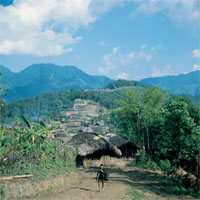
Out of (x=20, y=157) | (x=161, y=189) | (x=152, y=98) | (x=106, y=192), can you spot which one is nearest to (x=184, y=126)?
(x=161, y=189)

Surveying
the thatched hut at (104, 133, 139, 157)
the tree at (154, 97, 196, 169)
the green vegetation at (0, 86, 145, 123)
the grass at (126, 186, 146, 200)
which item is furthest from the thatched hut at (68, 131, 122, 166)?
the green vegetation at (0, 86, 145, 123)

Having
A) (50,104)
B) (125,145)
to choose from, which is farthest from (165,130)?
(50,104)

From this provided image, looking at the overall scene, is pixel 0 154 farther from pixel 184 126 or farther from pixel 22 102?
pixel 22 102

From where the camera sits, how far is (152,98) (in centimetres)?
2277

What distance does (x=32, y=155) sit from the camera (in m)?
8.45

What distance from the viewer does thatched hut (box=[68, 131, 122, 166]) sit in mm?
15383

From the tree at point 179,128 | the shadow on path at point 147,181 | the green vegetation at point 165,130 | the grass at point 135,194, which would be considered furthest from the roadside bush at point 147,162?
the grass at point 135,194

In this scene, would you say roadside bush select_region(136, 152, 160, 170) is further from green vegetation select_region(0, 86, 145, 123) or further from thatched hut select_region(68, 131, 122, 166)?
green vegetation select_region(0, 86, 145, 123)

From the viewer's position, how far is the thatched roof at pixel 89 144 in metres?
15.3

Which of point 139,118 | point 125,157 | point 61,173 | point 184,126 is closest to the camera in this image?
point 61,173

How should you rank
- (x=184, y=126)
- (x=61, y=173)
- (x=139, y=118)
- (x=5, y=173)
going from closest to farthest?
(x=5, y=173) < (x=61, y=173) < (x=184, y=126) < (x=139, y=118)

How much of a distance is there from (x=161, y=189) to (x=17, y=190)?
6.51 m

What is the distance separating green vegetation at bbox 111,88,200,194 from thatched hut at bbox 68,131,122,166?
2.45 m

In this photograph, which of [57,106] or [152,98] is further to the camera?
[57,106]
